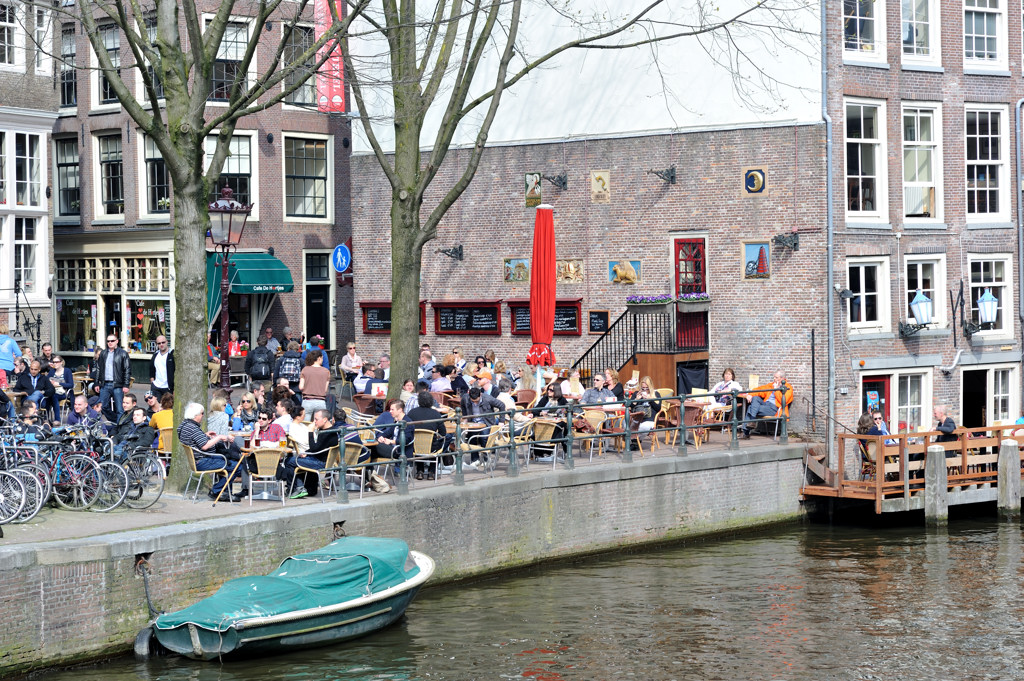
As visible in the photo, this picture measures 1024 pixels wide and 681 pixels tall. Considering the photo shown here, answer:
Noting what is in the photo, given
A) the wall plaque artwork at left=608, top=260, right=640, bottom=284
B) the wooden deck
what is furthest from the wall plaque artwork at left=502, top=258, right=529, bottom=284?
the wooden deck

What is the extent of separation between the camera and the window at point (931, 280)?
25.2m

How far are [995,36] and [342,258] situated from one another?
51.3 ft

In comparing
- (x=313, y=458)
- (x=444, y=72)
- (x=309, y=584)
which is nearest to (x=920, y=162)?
(x=444, y=72)

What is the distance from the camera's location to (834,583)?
17562 mm

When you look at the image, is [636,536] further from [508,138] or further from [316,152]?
[316,152]

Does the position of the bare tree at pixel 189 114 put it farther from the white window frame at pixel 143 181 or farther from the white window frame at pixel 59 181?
the white window frame at pixel 59 181

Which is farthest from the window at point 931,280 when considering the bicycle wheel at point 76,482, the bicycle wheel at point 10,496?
the bicycle wheel at point 10,496

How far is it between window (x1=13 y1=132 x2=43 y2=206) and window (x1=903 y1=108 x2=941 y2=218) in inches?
735

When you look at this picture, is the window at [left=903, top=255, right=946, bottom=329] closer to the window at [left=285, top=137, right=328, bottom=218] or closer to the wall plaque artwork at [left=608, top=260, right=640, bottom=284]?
the wall plaque artwork at [left=608, top=260, right=640, bottom=284]

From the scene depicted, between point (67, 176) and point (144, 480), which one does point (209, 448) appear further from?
point (67, 176)

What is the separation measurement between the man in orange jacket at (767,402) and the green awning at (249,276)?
511 inches

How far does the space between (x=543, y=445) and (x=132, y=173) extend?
1666 centimetres

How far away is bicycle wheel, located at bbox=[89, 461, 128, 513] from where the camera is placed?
50.5 feet

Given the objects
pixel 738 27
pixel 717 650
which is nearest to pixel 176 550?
pixel 717 650
